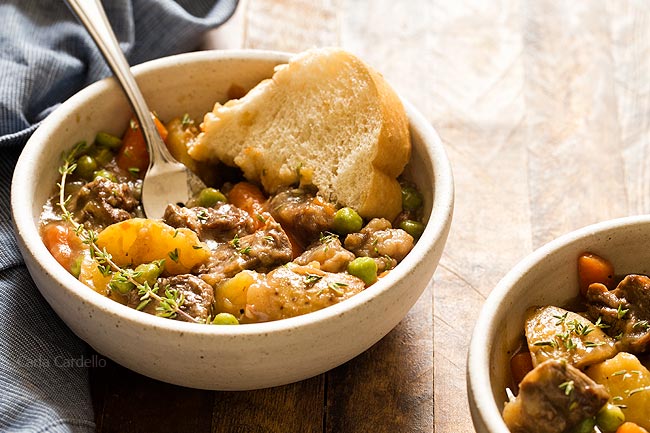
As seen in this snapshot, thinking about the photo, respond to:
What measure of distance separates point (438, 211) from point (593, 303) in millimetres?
567

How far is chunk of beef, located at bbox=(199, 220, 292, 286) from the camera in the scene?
9.67 ft

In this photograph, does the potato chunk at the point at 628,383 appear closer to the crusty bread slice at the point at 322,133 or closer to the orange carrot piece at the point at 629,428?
the orange carrot piece at the point at 629,428

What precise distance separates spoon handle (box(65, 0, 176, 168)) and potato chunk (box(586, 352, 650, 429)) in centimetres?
174

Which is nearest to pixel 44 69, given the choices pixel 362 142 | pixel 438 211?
pixel 362 142

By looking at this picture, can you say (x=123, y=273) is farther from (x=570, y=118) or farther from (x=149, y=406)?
(x=570, y=118)

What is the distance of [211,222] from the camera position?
3.13 meters

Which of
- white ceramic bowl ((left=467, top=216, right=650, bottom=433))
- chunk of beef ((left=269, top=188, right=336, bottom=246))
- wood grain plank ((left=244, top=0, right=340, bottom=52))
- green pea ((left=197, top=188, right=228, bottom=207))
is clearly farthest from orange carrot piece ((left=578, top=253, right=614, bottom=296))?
wood grain plank ((left=244, top=0, right=340, bottom=52))

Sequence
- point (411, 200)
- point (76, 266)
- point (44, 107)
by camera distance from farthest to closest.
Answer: point (44, 107) → point (411, 200) → point (76, 266)

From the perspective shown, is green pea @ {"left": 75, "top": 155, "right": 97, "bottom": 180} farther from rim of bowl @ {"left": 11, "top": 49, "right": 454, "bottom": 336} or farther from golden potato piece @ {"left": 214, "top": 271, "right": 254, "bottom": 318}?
golden potato piece @ {"left": 214, "top": 271, "right": 254, "bottom": 318}

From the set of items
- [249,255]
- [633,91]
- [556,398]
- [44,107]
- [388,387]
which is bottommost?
[388,387]

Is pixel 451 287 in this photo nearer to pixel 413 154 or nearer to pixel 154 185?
pixel 413 154

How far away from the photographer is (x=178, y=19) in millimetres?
4066

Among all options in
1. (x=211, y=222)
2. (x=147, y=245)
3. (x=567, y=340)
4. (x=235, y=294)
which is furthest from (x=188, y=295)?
(x=567, y=340)

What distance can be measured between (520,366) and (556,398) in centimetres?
38
